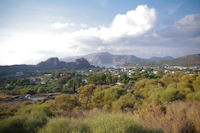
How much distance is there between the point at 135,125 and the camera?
11.2 feet

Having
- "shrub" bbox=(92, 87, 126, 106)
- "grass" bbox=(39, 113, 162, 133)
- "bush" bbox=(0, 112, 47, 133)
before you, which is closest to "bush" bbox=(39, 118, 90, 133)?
"grass" bbox=(39, 113, 162, 133)

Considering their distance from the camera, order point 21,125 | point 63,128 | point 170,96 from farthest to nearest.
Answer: point 170,96, point 21,125, point 63,128

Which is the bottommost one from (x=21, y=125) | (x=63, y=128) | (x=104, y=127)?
(x=21, y=125)

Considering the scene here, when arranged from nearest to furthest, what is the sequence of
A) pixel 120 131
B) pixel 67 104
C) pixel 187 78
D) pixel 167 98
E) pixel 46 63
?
pixel 120 131, pixel 167 98, pixel 67 104, pixel 187 78, pixel 46 63

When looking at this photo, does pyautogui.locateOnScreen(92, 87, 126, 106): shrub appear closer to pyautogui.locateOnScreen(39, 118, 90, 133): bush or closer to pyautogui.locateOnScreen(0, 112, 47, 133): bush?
pyautogui.locateOnScreen(0, 112, 47, 133): bush

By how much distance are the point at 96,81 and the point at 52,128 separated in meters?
37.8

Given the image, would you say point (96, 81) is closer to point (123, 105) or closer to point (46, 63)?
point (123, 105)

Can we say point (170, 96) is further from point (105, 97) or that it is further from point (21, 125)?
point (21, 125)

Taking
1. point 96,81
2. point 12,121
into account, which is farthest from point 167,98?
point 96,81

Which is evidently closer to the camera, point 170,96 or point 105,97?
point 170,96

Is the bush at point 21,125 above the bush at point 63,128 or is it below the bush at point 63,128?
below

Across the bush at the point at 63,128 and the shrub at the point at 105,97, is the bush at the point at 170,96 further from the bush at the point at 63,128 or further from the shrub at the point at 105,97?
the bush at the point at 63,128

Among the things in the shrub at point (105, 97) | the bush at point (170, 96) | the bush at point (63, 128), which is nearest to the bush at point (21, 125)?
the bush at point (63, 128)

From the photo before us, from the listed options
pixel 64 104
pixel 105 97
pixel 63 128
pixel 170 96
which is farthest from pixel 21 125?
pixel 170 96
